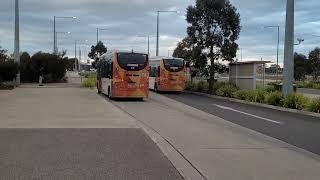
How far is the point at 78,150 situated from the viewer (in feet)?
38.9

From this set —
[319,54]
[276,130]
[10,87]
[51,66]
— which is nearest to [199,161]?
[276,130]

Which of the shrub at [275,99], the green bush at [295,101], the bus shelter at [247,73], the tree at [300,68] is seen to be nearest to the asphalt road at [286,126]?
the green bush at [295,101]

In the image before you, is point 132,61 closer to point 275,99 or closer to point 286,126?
point 275,99

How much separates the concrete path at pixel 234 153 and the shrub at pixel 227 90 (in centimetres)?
1915

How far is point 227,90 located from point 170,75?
738 cm

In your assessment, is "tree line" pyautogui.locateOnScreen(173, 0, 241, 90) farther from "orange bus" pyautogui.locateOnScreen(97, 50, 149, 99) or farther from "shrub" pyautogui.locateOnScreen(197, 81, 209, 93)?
"orange bus" pyautogui.locateOnScreen(97, 50, 149, 99)

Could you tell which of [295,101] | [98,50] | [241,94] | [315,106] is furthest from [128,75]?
[98,50]

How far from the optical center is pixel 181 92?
46.0 metres

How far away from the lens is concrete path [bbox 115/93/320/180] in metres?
9.73

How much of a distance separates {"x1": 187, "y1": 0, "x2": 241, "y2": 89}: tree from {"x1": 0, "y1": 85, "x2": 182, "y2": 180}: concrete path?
1011 inches

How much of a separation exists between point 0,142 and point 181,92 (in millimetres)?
33437

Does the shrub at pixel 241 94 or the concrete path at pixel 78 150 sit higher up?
the shrub at pixel 241 94

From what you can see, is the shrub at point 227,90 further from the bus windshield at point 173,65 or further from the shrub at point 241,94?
the bus windshield at point 173,65

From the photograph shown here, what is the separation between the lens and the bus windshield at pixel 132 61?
106 feet
